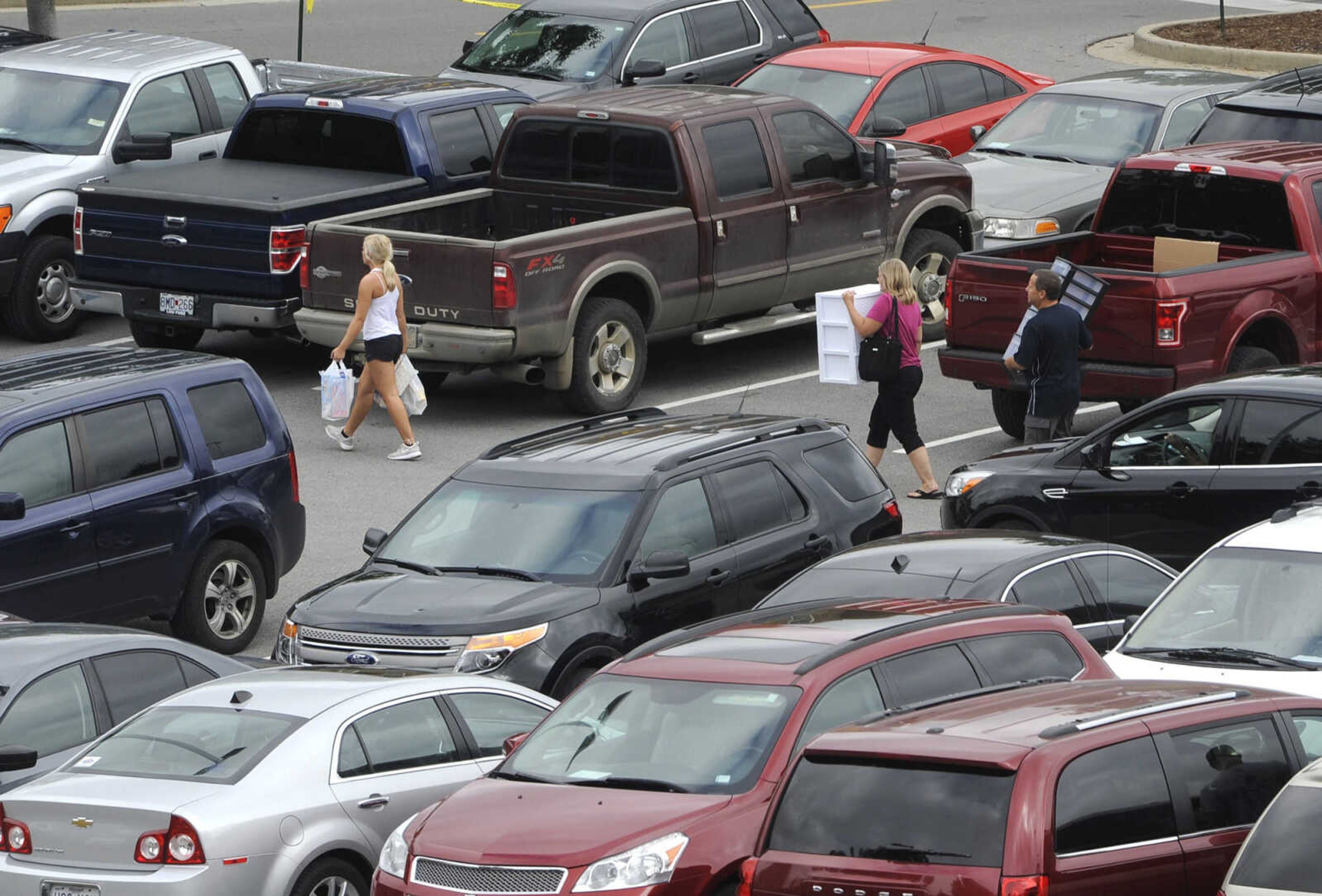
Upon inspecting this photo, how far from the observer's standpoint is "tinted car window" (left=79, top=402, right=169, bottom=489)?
12.3m

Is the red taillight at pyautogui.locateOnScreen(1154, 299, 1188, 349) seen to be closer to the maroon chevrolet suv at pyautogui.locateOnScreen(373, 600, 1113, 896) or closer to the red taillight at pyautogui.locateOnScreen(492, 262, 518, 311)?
the red taillight at pyautogui.locateOnScreen(492, 262, 518, 311)

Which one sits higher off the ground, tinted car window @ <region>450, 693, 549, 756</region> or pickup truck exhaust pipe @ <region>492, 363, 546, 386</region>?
tinted car window @ <region>450, 693, 549, 756</region>

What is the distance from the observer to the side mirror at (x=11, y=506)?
1154cm

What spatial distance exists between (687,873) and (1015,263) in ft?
29.7

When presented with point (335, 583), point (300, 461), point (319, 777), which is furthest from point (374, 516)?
point (319, 777)

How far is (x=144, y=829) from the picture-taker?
8.17 metres

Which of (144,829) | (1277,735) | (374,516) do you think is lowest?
(374,516)

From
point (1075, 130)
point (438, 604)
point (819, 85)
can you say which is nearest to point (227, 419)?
point (438, 604)

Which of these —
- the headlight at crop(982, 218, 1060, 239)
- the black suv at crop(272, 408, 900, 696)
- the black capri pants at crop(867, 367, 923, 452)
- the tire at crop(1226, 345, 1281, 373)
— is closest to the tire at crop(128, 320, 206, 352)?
the black capri pants at crop(867, 367, 923, 452)

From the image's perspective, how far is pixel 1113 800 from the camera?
6.74 m

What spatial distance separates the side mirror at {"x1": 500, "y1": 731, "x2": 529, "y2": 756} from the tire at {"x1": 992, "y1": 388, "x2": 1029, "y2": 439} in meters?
8.15

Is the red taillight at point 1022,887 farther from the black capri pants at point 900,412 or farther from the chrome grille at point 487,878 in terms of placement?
the black capri pants at point 900,412

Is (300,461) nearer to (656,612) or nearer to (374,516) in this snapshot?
(374,516)

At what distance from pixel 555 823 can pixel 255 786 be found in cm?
135
